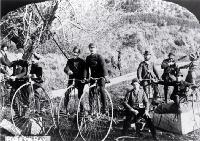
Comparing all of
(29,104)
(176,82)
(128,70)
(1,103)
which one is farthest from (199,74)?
(1,103)

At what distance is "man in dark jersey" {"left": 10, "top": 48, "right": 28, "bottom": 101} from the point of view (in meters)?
9.21

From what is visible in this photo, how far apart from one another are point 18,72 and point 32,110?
0.77m

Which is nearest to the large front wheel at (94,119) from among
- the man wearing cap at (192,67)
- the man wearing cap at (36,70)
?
the man wearing cap at (36,70)

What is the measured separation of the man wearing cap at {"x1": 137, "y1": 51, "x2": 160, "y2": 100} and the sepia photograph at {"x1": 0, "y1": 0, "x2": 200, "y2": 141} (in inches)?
0.7

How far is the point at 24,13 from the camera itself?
9430 mm

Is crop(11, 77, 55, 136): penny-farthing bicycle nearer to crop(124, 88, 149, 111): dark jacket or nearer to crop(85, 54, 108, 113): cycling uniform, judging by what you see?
crop(85, 54, 108, 113): cycling uniform

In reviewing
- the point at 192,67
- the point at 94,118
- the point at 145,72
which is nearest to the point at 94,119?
the point at 94,118

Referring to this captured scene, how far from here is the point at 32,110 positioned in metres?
9.11

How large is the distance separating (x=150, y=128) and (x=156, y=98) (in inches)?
21.2

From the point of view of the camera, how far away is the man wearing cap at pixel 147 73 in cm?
861

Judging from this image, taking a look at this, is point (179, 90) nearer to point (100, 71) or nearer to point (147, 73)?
point (147, 73)

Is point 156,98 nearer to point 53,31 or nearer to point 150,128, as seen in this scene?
point 150,128

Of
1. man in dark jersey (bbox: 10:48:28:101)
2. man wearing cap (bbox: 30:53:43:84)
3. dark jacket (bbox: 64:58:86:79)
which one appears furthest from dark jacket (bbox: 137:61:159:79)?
man in dark jersey (bbox: 10:48:28:101)

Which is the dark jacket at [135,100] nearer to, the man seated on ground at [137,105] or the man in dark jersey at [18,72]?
the man seated on ground at [137,105]
